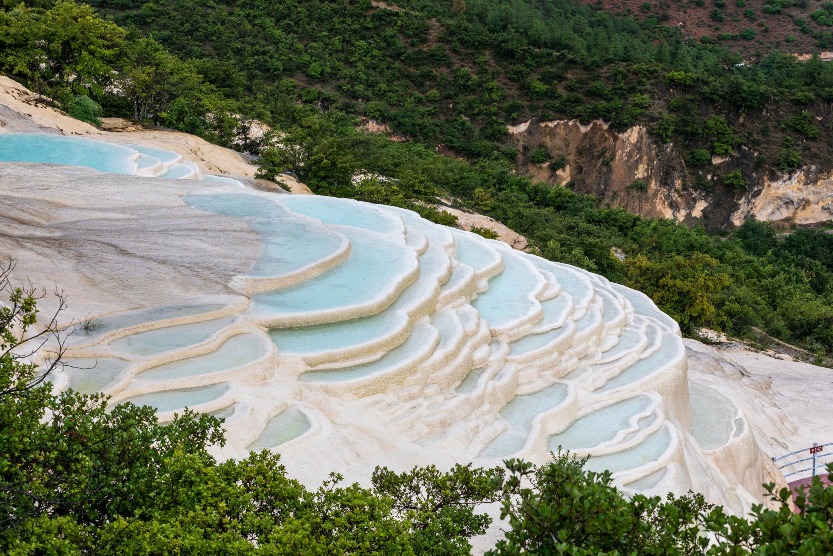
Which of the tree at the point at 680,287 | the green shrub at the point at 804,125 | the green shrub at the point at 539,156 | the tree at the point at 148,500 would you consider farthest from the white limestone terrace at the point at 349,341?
the green shrub at the point at 804,125

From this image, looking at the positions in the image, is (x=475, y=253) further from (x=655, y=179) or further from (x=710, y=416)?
(x=655, y=179)

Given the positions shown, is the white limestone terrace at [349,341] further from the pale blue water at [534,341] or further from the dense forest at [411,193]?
the dense forest at [411,193]

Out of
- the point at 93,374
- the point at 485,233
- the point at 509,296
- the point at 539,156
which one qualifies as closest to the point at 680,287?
the point at 485,233

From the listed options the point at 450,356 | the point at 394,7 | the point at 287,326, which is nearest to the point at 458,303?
the point at 450,356

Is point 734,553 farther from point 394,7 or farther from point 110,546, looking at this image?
point 394,7

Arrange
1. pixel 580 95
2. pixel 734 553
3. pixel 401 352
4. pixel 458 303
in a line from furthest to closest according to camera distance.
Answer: pixel 580 95 < pixel 458 303 < pixel 401 352 < pixel 734 553

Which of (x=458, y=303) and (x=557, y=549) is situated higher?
(x=557, y=549)
